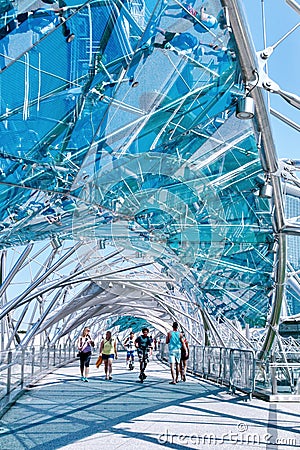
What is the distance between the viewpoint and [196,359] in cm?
2355

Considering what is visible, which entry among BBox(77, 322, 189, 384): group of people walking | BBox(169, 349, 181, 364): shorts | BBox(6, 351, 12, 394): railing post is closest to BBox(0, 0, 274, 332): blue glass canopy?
BBox(77, 322, 189, 384): group of people walking

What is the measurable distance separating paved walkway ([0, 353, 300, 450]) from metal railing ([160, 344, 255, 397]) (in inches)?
21.8

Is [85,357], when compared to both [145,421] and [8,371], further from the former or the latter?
[145,421]

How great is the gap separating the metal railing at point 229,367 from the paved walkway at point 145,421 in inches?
21.8

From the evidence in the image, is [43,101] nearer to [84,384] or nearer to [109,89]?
[109,89]

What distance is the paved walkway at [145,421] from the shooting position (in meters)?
7.96

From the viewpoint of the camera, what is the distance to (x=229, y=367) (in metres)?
16.0

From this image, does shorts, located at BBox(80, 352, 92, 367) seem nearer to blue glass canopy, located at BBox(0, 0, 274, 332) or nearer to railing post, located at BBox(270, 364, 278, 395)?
blue glass canopy, located at BBox(0, 0, 274, 332)

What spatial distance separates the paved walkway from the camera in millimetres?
7965

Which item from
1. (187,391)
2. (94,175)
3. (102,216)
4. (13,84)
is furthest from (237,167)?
(13,84)

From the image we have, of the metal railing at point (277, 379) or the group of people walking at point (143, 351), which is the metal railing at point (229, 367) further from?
the group of people walking at point (143, 351)

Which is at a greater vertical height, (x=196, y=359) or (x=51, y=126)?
(x=51, y=126)

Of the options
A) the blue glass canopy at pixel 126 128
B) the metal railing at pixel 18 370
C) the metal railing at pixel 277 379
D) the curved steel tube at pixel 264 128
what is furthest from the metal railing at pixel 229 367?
the metal railing at pixel 18 370

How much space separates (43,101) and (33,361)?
9.93 meters
